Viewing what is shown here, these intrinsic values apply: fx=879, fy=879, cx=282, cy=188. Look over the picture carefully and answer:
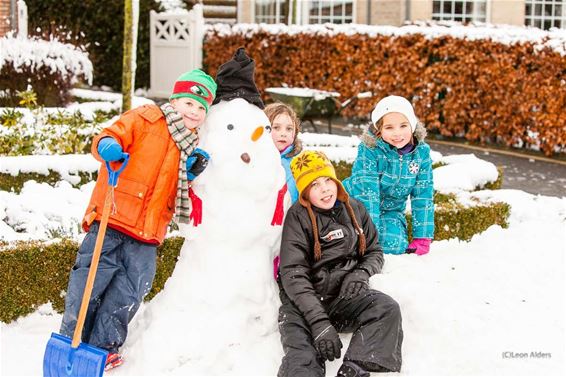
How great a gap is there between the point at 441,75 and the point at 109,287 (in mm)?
9834

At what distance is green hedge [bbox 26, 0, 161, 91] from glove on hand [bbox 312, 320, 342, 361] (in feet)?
47.0

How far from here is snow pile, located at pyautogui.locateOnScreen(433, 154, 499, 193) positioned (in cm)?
743

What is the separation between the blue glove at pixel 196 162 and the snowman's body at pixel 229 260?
5 cm

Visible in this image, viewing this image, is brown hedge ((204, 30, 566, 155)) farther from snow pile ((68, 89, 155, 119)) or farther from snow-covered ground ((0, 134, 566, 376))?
snow-covered ground ((0, 134, 566, 376))

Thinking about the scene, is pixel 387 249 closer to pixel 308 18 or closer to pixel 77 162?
pixel 77 162

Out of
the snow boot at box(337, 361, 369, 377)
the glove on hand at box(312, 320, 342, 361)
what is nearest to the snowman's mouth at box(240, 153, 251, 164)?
the glove on hand at box(312, 320, 342, 361)

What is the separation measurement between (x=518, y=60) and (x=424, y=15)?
21.1 ft

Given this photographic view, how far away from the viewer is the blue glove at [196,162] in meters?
4.28

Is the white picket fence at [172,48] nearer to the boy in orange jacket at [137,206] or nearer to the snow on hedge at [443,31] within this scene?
the snow on hedge at [443,31]

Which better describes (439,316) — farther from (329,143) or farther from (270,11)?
(270,11)

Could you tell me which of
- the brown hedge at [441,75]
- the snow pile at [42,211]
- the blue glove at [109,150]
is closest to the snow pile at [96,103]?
the snow pile at [42,211]

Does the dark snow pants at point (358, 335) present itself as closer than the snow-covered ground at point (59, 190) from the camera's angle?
Yes

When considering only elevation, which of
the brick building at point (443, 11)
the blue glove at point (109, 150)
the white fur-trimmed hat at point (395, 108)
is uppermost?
the brick building at point (443, 11)

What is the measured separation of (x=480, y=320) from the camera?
180 inches
